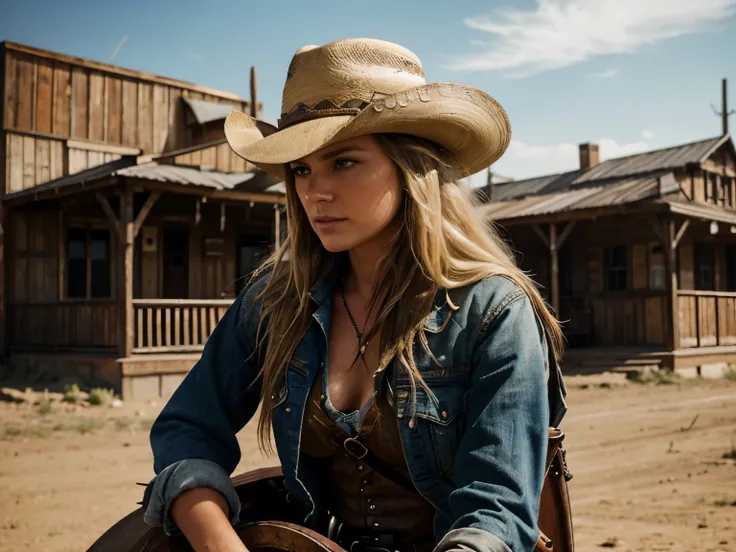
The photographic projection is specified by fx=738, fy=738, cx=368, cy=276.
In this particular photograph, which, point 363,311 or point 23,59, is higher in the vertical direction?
point 23,59

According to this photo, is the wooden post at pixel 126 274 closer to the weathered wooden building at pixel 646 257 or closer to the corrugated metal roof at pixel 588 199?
the weathered wooden building at pixel 646 257

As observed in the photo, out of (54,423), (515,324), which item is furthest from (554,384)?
(54,423)

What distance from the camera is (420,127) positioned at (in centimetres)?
193

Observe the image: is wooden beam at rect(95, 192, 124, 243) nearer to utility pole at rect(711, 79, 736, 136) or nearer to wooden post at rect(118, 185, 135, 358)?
wooden post at rect(118, 185, 135, 358)

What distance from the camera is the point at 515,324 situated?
1690mm

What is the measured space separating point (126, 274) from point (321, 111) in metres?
10.6

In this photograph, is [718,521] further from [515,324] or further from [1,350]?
[1,350]

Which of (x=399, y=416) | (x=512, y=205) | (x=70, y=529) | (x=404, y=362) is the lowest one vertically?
(x=70, y=529)

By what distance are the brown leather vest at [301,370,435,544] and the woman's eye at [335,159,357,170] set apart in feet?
1.82

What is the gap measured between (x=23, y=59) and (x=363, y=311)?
15502 mm

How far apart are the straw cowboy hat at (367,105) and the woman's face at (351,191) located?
6 cm

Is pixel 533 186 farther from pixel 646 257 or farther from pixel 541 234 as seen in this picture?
pixel 541 234

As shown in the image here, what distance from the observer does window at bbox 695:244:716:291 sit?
57.6 feet

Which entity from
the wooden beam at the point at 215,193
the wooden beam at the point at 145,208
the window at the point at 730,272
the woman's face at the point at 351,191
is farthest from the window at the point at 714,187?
the woman's face at the point at 351,191
